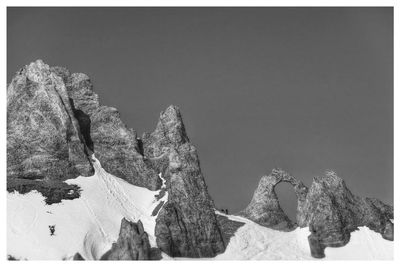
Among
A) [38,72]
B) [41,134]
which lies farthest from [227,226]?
[38,72]

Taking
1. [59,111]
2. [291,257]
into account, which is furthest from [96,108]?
[291,257]

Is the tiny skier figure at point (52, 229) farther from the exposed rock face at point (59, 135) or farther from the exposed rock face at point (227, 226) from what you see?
the exposed rock face at point (227, 226)

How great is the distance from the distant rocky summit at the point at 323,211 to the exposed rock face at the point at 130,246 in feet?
92.5

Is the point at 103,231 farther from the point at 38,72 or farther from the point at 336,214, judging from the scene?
the point at 336,214

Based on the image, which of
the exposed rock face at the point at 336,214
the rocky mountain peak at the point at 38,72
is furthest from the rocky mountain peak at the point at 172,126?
the exposed rock face at the point at 336,214

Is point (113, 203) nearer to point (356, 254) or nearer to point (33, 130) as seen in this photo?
point (33, 130)

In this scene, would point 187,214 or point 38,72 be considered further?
point 38,72

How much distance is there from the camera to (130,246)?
12650 cm

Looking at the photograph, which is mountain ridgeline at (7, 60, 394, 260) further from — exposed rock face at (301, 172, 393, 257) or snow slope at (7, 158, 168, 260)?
snow slope at (7, 158, 168, 260)

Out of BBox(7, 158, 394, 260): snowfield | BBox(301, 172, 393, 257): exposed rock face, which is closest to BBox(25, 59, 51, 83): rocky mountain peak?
BBox(7, 158, 394, 260): snowfield

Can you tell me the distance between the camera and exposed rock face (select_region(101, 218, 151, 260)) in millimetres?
125875

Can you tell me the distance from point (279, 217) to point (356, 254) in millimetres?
17901

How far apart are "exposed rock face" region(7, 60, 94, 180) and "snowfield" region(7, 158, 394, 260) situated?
3852mm

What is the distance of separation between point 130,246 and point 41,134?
33.3 m
